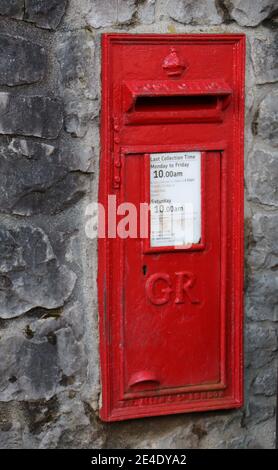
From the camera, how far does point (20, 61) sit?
235 cm

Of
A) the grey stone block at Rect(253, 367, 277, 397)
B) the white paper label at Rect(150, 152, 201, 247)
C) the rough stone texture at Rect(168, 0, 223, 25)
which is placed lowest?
the grey stone block at Rect(253, 367, 277, 397)

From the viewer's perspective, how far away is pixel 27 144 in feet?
7.84

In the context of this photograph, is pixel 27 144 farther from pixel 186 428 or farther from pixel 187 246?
pixel 186 428

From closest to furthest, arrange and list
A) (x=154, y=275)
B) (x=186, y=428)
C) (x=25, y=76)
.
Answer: (x=25, y=76) < (x=154, y=275) < (x=186, y=428)

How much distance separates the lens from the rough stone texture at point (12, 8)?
7.58 feet

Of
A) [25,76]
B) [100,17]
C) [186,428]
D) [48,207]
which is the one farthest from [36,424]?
[100,17]

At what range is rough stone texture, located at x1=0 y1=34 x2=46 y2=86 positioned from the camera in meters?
2.33

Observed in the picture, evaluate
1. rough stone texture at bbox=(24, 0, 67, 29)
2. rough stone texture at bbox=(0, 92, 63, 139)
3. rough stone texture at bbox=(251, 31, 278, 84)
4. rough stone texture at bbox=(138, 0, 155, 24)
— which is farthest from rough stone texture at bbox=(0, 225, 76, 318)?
rough stone texture at bbox=(251, 31, 278, 84)

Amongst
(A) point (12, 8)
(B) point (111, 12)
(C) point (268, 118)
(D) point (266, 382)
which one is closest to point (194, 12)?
(B) point (111, 12)

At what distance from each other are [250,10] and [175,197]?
627mm

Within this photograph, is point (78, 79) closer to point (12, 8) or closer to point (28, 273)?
point (12, 8)

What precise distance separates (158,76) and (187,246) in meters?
0.53

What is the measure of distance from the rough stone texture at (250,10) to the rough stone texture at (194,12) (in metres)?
0.05

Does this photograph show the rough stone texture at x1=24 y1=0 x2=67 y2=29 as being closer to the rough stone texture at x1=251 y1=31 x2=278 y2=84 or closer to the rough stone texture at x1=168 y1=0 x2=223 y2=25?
the rough stone texture at x1=168 y1=0 x2=223 y2=25
